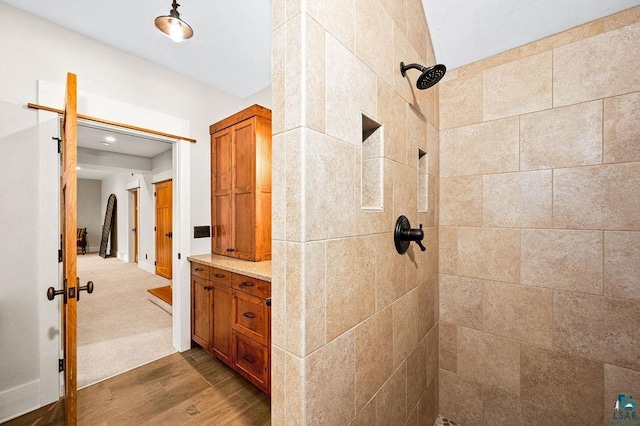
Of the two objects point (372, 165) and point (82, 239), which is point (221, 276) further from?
point (82, 239)

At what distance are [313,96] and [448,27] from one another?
54.0 inches

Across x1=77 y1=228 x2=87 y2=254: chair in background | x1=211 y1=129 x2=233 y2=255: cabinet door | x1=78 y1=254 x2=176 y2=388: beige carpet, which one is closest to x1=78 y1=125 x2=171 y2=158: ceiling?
x1=211 y1=129 x2=233 y2=255: cabinet door

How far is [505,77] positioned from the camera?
59.2 inches

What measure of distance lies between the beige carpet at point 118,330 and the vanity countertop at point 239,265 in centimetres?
102

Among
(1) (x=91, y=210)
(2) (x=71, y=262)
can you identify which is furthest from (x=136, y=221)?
(2) (x=71, y=262)

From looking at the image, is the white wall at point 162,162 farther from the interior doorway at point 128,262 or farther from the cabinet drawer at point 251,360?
the cabinet drawer at point 251,360

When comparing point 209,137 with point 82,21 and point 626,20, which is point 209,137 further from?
point 626,20

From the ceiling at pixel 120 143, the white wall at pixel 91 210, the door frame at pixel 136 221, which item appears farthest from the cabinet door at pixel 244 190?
the white wall at pixel 91 210

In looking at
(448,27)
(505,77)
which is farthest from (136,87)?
(505,77)

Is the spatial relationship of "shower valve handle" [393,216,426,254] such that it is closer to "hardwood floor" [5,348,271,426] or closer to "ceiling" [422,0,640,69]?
"ceiling" [422,0,640,69]

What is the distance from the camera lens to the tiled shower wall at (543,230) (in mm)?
1216

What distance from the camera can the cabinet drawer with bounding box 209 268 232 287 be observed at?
2.10 metres

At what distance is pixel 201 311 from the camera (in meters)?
2.46

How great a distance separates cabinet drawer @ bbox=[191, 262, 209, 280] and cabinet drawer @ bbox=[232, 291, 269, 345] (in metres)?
0.53
